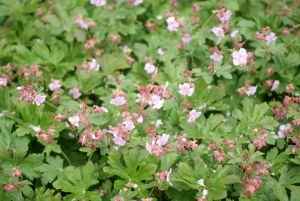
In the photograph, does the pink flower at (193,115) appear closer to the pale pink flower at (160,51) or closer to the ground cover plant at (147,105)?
the ground cover plant at (147,105)

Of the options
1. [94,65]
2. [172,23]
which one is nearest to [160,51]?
[172,23]

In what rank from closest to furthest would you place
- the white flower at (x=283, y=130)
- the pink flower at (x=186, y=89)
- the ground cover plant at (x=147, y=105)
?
1. the ground cover plant at (x=147, y=105)
2. the pink flower at (x=186, y=89)
3. the white flower at (x=283, y=130)

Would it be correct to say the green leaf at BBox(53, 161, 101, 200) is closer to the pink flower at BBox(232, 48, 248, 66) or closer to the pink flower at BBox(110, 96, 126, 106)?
the pink flower at BBox(110, 96, 126, 106)

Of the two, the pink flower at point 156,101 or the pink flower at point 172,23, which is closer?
the pink flower at point 156,101

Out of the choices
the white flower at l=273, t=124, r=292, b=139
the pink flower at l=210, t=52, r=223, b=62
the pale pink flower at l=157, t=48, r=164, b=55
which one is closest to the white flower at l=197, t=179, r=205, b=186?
the white flower at l=273, t=124, r=292, b=139

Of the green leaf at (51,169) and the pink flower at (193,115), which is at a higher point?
the pink flower at (193,115)

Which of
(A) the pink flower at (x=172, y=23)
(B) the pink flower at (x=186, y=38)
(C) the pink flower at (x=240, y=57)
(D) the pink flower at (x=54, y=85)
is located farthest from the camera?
(B) the pink flower at (x=186, y=38)

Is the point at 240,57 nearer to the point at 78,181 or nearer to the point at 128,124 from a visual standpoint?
the point at 128,124

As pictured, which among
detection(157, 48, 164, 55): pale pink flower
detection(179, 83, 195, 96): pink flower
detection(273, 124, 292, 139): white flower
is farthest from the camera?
detection(157, 48, 164, 55): pale pink flower

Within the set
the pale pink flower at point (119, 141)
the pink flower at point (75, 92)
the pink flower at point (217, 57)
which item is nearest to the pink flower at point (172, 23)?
the pink flower at point (217, 57)
